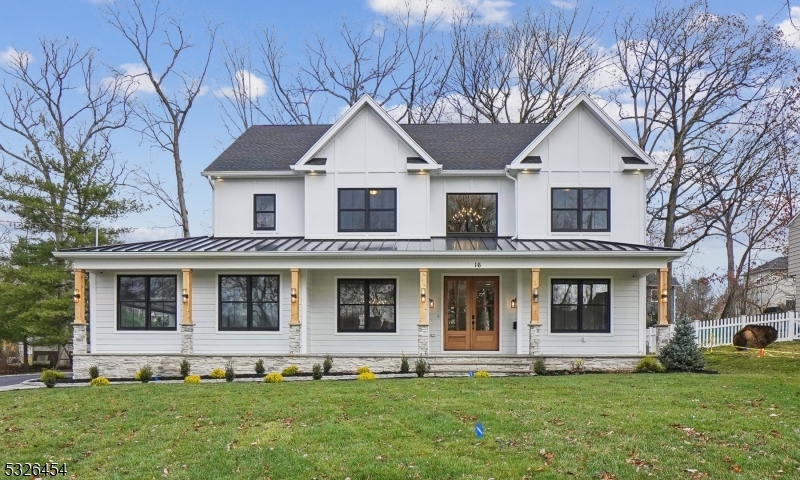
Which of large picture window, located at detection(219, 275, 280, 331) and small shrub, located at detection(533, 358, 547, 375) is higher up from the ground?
large picture window, located at detection(219, 275, 280, 331)

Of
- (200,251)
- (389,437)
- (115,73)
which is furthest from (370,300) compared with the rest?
(115,73)

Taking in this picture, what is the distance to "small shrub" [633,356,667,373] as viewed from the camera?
46.4 ft

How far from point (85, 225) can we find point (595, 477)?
2282cm

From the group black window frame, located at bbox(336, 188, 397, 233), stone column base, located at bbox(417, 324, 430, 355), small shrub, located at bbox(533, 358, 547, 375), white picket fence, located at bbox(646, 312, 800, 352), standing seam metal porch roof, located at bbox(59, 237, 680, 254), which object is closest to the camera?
small shrub, located at bbox(533, 358, 547, 375)

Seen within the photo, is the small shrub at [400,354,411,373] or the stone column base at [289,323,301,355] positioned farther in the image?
the stone column base at [289,323,301,355]

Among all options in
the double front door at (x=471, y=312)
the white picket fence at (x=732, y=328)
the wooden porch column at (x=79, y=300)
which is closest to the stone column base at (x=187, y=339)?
the wooden porch column at (x=79, y=300)

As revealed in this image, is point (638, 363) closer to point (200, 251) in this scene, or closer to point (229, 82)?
point (200, 251)

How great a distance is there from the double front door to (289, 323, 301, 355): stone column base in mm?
4521

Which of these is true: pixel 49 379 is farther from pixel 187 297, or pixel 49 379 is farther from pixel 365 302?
pixel 365 302

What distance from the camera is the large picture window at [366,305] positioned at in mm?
16516

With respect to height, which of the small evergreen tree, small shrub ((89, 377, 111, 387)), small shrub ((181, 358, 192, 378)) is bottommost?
small shrub ((89, 377, 111, 387))

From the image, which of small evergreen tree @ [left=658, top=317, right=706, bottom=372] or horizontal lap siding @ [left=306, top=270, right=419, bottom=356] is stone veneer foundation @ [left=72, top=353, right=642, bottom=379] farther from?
horizontal lap siding @ [left=306, top=270, right=419, bottom=356]

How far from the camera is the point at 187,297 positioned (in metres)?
15.3

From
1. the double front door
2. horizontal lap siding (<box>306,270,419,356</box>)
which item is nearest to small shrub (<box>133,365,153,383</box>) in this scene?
horizontal lap siding (<box>306,270,419,356</box>)
